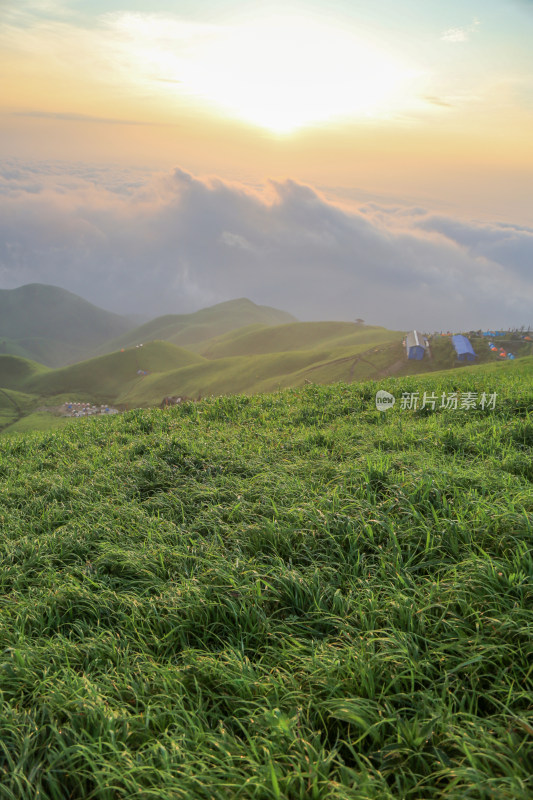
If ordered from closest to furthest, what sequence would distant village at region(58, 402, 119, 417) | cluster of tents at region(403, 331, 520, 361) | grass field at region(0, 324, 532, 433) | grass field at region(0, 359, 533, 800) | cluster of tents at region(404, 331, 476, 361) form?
grass field at region(0, 359, 533, 800)
cluster of tents at region(404, 331, 476, 361)
cluster of tents at region(403, 331, 520, 361)
grass field at region(0, 324, 532, 433)
distant village at region(58, 402, 119, 417)

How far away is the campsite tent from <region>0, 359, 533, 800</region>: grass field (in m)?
84.7

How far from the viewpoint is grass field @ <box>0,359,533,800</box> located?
9.73ft

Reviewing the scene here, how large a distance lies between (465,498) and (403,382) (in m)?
9.55

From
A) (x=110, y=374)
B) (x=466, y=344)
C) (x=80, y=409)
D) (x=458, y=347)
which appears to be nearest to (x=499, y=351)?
(x=466, y=344)

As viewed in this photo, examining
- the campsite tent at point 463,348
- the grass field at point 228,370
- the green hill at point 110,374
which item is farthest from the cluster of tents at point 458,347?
the green hill at point 110,374

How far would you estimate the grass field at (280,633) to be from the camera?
117 inches

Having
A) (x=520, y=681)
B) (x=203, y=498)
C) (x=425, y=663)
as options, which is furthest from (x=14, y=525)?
(x=520, y=681)

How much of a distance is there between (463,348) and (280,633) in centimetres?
9304

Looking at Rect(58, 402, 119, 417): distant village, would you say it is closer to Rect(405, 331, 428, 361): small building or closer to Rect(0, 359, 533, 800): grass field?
Rect(405, 331, 428, 361): small building

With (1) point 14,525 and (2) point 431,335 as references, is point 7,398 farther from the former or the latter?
(1) point 14,525

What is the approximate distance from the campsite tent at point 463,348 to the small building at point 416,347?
20.8ft

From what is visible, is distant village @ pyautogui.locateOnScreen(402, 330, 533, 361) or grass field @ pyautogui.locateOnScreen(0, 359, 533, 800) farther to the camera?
distant village @ pyautogui.locateOnScreen(402, 330, 533, 361)

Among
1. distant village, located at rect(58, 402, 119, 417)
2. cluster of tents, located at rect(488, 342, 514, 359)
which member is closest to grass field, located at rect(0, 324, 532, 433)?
cluster of tents, located at rect(488, 342, 514, 359)

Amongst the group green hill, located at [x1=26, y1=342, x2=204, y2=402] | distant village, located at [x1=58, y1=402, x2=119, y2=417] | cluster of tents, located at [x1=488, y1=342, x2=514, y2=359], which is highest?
cluster of tents, located at [x1=488, y1=342, x2=514, y2=359]
